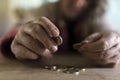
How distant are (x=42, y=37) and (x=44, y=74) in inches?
2.7

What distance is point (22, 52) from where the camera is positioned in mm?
562

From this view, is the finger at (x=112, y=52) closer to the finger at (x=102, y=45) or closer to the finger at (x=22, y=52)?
the finger at (x=102, y=45)

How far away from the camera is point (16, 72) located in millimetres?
503

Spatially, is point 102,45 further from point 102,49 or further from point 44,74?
point 44,74

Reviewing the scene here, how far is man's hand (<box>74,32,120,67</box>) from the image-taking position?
0.54m

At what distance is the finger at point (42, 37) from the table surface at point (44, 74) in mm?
46

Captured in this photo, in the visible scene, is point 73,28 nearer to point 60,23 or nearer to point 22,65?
point 60,23

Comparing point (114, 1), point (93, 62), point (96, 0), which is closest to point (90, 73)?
point (93, 62)

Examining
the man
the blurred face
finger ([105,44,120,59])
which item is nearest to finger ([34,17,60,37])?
the man

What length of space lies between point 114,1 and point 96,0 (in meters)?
0.44

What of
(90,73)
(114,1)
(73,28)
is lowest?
(90,73)

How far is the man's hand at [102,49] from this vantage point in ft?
1.77

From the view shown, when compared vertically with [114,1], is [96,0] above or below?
below

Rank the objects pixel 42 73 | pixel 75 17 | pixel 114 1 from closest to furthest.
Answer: pixel 42 73 < pixel 75 17 < pixel 114 1
